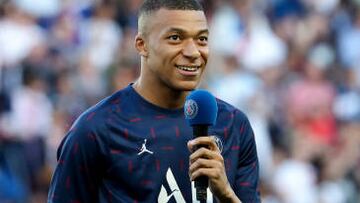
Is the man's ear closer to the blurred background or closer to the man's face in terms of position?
the man's face

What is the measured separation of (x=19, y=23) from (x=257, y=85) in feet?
8.78

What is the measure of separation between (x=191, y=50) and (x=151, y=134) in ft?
1.45

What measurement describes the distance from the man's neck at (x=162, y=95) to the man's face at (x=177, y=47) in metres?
0.04

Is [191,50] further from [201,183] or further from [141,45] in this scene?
[201,183]

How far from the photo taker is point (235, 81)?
516 inches

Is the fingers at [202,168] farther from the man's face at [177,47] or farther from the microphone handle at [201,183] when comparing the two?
the man's face at [177,47]

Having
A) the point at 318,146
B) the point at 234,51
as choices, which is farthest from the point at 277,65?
the point at 318,146

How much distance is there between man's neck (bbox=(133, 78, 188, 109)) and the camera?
5.34 m

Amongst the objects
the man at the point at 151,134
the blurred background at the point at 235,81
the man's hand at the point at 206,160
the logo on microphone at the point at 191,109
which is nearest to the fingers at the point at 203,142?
the man's hand at the point at 206,160

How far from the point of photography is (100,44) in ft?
43.4

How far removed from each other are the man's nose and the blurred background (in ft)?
17.8

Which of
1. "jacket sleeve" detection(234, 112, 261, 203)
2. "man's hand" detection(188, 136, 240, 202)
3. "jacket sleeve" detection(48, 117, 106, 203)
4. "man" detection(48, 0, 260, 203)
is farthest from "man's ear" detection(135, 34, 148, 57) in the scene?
"man's hand" detection(188, 136, 240, 202)

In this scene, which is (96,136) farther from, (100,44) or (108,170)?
(100,44)

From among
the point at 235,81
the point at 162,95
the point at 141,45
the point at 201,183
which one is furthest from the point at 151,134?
the point at 235,81
